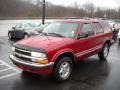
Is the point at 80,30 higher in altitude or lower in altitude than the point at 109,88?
higher

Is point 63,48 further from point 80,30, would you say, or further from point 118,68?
point 118,68

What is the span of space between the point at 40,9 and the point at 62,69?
4857cm

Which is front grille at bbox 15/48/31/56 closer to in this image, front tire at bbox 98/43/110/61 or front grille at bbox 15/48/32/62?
front grille at bbox 15/48/32/62

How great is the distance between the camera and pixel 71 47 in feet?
19.4

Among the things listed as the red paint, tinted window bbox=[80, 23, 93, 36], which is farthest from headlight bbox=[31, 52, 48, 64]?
tinted window bbox=[80, 23, 93, 36]

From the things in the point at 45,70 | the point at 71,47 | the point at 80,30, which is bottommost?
the point at 45,70

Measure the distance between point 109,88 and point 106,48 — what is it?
11.6 ft

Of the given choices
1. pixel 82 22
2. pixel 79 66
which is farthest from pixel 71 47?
pixel 79 66

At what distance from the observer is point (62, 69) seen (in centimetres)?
573

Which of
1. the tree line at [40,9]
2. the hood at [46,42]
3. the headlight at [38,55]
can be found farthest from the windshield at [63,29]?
the tree line at [40,9]

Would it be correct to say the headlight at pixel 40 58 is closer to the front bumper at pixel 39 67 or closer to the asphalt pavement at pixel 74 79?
the front bumper at pixel 39 67

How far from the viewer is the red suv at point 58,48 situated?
520 cm

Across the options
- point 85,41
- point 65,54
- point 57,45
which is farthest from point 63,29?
point 57,45

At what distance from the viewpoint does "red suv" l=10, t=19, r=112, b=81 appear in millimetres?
5203
